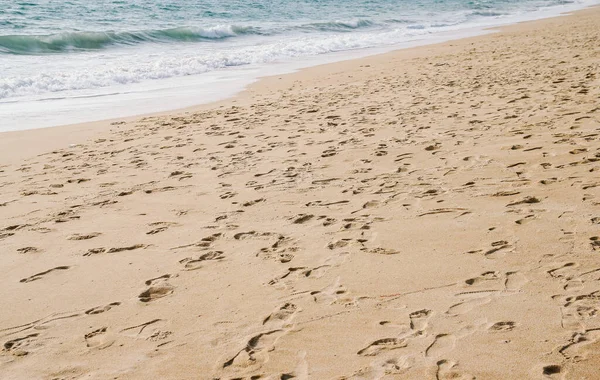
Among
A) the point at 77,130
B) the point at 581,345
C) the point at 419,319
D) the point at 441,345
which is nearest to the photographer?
the point at 581,345

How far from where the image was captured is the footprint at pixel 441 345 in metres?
2.76

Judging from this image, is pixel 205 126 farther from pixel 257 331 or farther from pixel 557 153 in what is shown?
pixel 257 331

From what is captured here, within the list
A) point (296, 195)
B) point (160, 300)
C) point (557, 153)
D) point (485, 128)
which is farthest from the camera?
point (485, 128)

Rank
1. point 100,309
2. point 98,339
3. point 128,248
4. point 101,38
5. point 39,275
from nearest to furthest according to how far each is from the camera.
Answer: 1. point 98,339
2. point 100,309
3. point 39,275
4. point 128,248
5. point 101,38

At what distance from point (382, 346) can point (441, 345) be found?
10.4 inches

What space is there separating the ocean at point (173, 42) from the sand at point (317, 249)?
4114 millimetres

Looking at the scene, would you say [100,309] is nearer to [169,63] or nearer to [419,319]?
[419,319]

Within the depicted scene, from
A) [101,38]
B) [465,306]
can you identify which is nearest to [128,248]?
[465,306]

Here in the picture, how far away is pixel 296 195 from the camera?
5.26 m

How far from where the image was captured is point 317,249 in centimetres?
408

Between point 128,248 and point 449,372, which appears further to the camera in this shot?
point 128,248

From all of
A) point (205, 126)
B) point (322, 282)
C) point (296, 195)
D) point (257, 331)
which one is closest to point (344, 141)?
point (296, 195)

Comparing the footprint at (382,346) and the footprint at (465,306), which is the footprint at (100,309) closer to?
the footprint at (382,346)

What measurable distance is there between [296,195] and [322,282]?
68.7 inches
